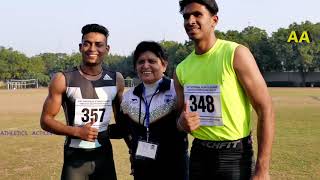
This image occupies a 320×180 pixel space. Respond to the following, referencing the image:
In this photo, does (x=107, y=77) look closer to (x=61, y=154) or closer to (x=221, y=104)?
(x=221, y=104)

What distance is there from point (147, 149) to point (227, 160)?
0.90m

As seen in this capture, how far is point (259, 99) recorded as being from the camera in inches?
131

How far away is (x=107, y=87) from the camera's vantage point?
448 centimetres

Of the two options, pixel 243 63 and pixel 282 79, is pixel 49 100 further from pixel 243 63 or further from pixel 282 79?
pixel 282 79

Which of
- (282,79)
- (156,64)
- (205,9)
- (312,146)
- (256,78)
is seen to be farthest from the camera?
(282,79)

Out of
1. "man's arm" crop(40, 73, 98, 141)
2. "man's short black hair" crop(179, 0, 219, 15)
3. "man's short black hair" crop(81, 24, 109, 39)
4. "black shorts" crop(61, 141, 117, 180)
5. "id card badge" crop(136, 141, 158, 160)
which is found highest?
"man's short black hair" crop(179, 0, 219, 15)

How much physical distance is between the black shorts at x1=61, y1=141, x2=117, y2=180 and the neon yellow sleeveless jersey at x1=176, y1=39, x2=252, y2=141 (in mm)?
1241

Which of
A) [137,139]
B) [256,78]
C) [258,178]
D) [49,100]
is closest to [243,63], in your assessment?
[256,78]

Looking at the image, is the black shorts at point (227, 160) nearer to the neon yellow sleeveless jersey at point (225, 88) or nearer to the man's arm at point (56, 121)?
the neon yellow sleeveless jersey at point (225, 88)

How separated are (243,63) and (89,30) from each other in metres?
1.81

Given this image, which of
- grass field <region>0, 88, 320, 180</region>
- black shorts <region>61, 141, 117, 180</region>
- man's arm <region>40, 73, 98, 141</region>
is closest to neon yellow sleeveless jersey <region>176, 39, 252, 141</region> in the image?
man's arm <region>40, 73, 98, 141</region>

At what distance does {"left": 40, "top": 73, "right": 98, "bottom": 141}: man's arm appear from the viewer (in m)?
4.17

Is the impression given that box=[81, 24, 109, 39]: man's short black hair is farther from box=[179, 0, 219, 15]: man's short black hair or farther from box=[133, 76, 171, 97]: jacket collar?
box=[179, 0, 219, 15]: man's short black hair

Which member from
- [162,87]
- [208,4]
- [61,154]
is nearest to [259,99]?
[208,4]
